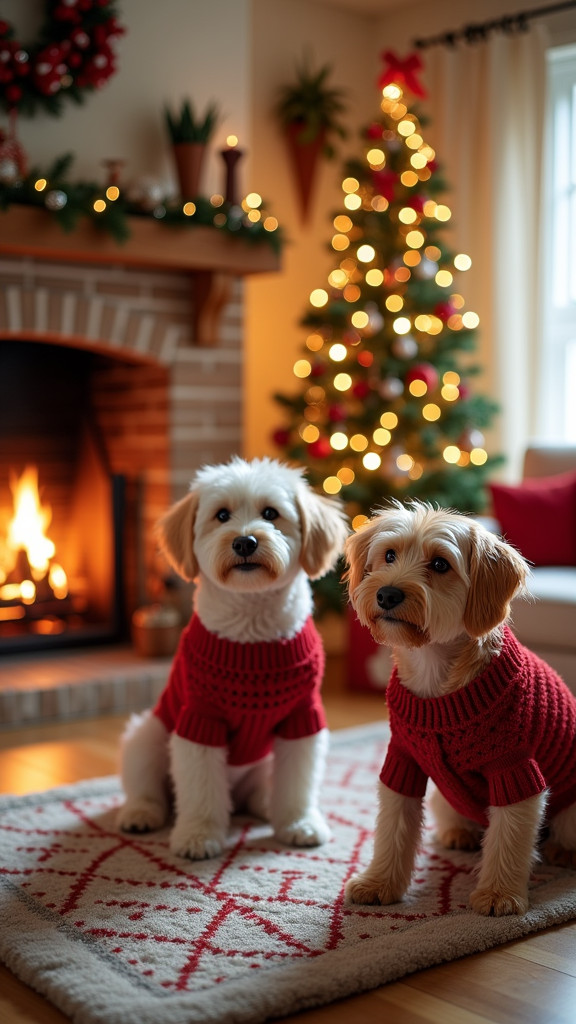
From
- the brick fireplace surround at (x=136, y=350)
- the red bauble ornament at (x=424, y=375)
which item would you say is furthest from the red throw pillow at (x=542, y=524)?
the brick fireplace surround at (x=136, y=350)

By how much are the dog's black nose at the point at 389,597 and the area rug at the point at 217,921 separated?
0.60 m

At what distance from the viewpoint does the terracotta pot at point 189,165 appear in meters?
4.19

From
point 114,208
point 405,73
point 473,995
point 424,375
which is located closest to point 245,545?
point 473,995

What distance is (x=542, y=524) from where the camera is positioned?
13.3ft

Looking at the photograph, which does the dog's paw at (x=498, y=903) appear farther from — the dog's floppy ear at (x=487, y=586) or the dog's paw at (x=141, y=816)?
the dog's paw at (x=141, y=816)

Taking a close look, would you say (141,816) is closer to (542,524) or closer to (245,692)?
(245,692)

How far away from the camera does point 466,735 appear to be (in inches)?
84.4

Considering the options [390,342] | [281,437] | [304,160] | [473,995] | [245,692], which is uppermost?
[304,160]

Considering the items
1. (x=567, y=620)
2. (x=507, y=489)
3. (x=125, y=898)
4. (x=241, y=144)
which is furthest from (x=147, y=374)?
(x=125, y=898)

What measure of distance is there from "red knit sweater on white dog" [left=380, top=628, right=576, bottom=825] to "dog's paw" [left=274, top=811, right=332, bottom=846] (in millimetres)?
420

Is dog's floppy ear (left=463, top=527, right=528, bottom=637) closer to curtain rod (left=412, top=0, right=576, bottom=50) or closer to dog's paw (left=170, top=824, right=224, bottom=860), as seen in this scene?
dog's paw (left=170, top=824, right=224, bottom=860)

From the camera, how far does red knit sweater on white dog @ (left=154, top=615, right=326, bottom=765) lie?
2.52m

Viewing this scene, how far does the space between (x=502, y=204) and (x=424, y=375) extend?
1001mm

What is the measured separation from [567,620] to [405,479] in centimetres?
140
